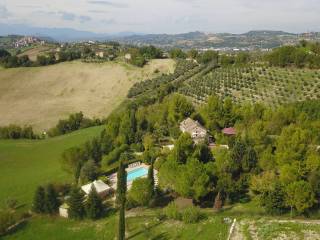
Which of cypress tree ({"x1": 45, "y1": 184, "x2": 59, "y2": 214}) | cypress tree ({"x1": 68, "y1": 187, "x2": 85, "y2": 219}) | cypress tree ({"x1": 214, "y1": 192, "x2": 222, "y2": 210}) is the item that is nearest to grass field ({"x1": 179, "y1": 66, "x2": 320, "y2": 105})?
cypress tree ({"x1": 214, "y1": 192, "x2": 222, "y2": 210})

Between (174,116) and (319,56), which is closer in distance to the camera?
(174,116)

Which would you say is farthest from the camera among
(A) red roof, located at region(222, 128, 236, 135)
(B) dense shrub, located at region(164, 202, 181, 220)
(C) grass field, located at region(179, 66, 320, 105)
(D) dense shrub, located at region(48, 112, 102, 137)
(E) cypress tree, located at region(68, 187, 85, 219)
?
(C) grass field, located at region(179, 66, 320, 105)

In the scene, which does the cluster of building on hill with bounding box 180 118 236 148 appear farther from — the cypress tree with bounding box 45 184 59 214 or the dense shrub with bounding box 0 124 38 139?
the dense shrub with bounding box 0 124 38 139

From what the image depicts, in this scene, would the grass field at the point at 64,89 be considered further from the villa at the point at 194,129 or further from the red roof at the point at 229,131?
the red roof at the point at 229,131

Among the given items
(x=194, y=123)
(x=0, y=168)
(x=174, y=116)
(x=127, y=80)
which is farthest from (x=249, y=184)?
(x=127, y=80)

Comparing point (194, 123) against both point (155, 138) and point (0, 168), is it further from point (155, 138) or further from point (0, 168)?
point (0, 168)

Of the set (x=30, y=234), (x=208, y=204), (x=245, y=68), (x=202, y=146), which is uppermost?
(x=245, y=68)

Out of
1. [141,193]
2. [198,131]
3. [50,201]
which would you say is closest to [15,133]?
[50,201]
